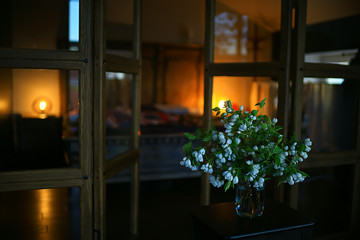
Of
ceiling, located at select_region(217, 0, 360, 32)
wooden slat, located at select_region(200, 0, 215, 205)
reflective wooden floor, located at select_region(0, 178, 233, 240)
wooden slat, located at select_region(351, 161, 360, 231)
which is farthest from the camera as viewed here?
wooden slat, located at select_region(351, 161, 360, 231)

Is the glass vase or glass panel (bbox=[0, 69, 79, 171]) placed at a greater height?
glass panel (bbox=[0, 69, 79, 171])

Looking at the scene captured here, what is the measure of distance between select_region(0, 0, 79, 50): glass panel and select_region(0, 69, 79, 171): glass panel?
152 mm

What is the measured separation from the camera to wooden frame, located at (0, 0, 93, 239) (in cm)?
191

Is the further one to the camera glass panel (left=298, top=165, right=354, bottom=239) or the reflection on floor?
glass panel (left=298, top=165, right=354, bottom=239)

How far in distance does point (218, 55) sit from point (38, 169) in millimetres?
1298

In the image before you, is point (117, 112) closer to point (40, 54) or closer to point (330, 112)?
point (40, 54)

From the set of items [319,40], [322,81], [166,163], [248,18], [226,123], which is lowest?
[166,163]

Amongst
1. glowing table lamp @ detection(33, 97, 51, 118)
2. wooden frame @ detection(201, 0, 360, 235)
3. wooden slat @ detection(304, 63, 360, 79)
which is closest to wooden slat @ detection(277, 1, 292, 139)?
wooden frame @ detection(201, 0, 360, 235)

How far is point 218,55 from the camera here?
2.55m

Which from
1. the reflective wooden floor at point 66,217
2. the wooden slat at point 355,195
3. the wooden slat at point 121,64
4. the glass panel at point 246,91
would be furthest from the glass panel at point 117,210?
the wooden slat at point 355,195

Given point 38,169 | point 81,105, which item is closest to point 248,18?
point 81,105

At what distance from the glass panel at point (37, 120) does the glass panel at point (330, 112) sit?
1.46m

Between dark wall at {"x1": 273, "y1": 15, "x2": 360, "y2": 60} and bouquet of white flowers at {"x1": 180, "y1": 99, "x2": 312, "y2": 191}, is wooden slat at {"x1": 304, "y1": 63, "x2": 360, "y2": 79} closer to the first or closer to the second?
dark wall at {"x1": 273, "y1": 15, "x2": 360, "y2": 60}

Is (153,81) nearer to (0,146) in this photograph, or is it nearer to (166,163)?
(166,163)
